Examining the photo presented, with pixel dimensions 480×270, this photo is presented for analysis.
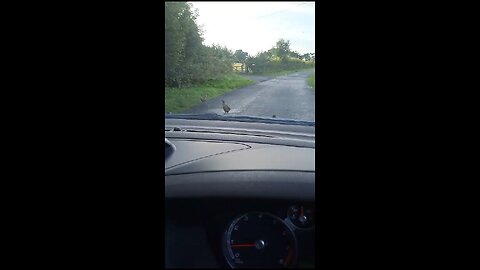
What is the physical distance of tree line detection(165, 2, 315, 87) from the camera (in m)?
1.81

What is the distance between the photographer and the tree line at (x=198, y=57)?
181 cm

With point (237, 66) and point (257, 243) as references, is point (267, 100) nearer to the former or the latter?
point (237, 66)

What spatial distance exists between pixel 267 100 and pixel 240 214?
62 centimetres

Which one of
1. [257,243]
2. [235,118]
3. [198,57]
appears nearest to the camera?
[257,243]

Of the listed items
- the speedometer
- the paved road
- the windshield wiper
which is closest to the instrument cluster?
the speedometer

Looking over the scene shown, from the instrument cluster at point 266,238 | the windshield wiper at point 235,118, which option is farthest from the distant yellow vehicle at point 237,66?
the instrument cluster at point 266,238

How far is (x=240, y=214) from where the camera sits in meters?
1.91

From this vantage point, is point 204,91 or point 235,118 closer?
point 204,91

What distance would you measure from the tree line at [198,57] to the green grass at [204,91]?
0.03 metres

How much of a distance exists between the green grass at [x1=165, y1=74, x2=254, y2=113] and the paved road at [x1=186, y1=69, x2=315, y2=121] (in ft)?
0.11

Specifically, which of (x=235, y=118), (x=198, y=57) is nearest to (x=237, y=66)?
(x=198, y=57)
